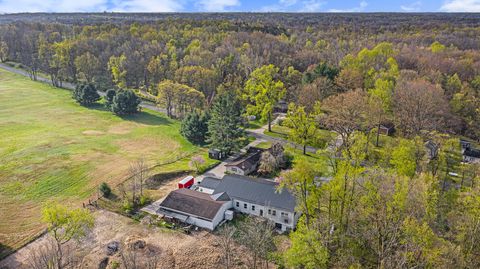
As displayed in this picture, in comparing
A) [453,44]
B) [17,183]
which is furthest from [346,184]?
[453,44]

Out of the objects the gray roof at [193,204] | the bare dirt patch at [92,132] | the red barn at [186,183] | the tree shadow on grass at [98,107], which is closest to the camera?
the gray roof at [193,204]

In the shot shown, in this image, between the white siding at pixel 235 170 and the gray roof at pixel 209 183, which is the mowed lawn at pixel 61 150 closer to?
the white siding at pixel 235 170

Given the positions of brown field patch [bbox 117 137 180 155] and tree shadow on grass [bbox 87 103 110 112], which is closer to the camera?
brown field patch [bbox 117 137 180 155]

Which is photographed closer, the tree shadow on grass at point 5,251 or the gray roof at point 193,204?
the tree shadow on grass at point 5,251

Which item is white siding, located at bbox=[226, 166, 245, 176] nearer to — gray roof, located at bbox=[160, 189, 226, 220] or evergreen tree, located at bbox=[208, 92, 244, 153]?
evergreen tree, located at bbox=[208, 92, 244, 153]

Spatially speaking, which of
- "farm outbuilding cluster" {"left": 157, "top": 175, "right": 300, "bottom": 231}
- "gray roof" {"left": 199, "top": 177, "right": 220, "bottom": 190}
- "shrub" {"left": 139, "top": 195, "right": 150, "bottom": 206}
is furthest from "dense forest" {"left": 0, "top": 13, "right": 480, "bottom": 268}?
"shrub" {"left": 139, "top": 195, "right": 150, "bottom": 206}

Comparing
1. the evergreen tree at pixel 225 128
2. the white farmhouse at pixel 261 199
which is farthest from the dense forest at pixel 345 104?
the white farmhouse at pixel 261 199
